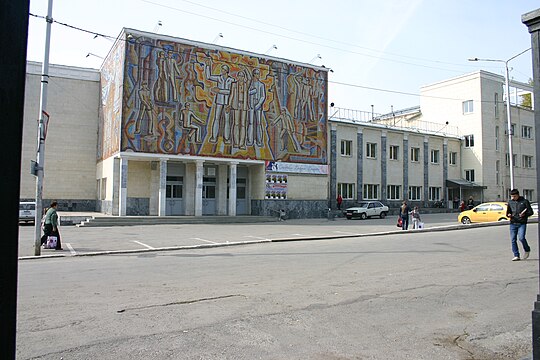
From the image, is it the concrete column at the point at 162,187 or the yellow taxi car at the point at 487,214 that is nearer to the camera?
the yellow taxi car at the point at 487,214

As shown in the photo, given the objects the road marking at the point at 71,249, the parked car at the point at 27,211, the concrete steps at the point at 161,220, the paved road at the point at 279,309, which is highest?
the parked car at the point at 27,211

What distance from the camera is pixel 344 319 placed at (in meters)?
6.07

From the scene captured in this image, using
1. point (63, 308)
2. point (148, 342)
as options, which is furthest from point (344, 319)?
point (63, 308)

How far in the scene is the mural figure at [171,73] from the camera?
1204 inches

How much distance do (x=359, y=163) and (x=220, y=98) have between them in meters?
16.1

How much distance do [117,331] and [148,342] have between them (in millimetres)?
663

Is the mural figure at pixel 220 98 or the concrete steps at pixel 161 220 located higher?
the mural figure at pixel 220 98

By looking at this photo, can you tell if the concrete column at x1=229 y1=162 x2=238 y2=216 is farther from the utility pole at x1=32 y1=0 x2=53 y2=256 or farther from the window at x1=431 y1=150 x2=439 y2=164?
the window at x1=431 y1=150 x2=439 y2=164

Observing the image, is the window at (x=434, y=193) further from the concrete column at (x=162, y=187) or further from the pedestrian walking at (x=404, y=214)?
the concrete column at (x=162, y=187)

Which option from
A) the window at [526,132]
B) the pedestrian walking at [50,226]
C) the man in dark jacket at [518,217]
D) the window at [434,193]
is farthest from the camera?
the window at [526,132]

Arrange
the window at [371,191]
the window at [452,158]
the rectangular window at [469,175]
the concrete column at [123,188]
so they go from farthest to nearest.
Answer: the rectangular window at [469,175] → the window at [452,158] → the window at [371,191] → the concrete column at [123,188]

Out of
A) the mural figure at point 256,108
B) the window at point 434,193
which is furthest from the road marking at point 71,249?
the window at point 434,193

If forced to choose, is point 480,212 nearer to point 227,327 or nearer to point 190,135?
point 190,135

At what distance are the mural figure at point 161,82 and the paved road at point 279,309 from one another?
66.6 ft
